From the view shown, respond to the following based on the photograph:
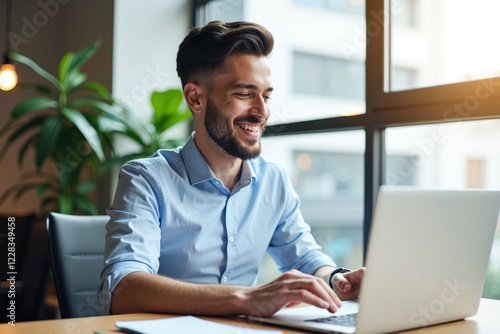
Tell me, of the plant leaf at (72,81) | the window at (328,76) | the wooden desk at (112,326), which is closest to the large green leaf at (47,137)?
the plant leaf at (72,81)

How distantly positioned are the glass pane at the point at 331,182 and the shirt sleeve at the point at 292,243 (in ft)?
2.31

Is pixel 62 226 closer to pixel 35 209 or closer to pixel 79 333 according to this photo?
pixel 79 333

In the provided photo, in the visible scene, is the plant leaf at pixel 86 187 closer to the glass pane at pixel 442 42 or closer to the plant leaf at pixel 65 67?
the plant leaf at pixel 65 67

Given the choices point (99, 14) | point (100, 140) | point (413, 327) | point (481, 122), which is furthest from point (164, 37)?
point (413, 327)

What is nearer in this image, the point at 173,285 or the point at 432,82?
the point at 173,285

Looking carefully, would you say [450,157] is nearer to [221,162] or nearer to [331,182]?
[331,182]

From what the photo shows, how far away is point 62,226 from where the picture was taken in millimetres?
1964

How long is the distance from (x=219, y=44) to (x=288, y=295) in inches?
37.7

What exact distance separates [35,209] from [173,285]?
3.39 m

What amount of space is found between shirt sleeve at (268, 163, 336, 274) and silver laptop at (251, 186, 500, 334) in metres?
0.57

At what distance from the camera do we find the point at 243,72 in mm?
2023

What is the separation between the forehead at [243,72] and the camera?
201 cm

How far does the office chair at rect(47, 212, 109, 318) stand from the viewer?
1.93 meters

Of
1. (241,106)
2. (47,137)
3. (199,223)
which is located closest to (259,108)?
(241,106)
